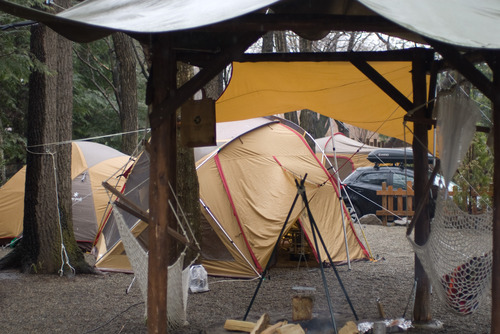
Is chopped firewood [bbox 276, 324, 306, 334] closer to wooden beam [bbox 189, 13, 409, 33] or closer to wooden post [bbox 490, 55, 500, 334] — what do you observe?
wooden post [bbox 490, 55, 500, 334]

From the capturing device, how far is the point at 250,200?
25.7ft

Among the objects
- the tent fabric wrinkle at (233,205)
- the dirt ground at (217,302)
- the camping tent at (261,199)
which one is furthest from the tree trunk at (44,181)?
the tent fabric wrinkle at (233,205)

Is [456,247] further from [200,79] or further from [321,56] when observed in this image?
[200,79]

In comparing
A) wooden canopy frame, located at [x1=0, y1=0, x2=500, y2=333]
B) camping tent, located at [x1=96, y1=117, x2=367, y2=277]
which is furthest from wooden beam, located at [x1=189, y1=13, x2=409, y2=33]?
camping tent, located at [x1=96, y1=117, x2=367, y2=277]

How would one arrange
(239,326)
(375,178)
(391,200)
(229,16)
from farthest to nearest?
(375,178)
(391,200)
(239,326)
(229,16)

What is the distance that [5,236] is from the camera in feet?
32.8

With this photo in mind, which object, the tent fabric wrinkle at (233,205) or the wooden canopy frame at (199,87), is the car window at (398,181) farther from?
the wooden canopy frame at (199,87)

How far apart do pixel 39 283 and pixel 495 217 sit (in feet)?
17.9

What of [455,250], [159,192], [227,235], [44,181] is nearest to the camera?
[159,192]

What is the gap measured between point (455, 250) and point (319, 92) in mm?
2641

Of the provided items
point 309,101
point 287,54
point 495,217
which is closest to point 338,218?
point 309,101

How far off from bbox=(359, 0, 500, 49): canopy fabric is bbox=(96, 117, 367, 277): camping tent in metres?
4.02

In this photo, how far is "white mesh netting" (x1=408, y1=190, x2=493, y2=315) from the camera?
437cm

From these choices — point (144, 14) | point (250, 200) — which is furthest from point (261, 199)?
point (144, 14)
